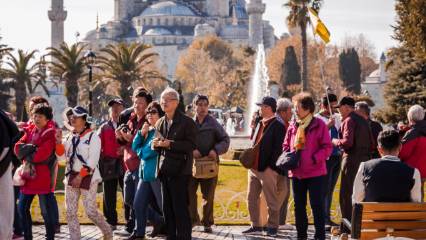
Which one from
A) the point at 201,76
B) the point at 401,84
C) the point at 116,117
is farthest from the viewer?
the point at 201,76

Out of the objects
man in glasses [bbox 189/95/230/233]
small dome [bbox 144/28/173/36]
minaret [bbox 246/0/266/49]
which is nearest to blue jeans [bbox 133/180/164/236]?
man in glasses [bbox 189/95/230/233]

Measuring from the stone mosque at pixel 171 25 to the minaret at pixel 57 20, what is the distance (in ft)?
87.1

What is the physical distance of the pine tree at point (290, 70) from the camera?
89.6 meters

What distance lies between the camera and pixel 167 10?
167 metres

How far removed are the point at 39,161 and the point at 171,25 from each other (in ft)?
526

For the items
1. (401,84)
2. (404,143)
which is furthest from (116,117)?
(401,84)

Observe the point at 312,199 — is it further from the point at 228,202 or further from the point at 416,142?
the point at 228,202

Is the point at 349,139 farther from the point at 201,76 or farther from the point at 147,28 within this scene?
the point at 147,28

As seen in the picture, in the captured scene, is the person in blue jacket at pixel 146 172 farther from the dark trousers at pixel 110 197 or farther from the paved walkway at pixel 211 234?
the dark trousers at pixel 110 197

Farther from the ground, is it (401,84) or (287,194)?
(401,84)

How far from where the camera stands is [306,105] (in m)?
10.2

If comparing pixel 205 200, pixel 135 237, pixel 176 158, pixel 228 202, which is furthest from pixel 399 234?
pixel 228 202

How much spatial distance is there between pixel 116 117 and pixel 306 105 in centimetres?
300

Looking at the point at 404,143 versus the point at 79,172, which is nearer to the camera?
the point at 79,172
